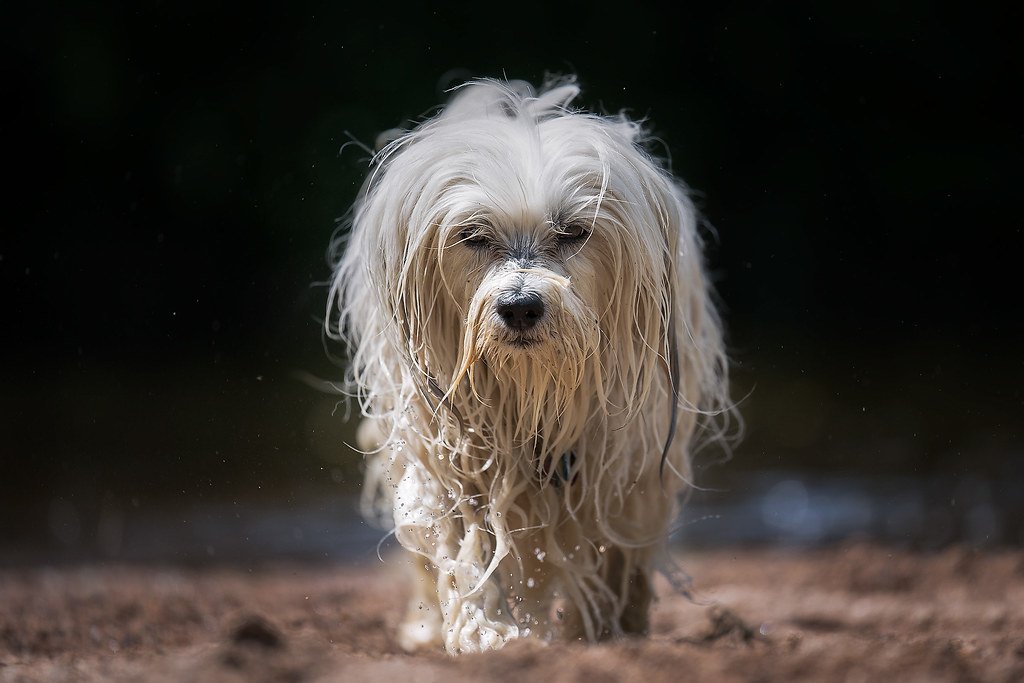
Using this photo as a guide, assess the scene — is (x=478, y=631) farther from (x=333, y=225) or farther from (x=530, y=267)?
(x=333, y=225)

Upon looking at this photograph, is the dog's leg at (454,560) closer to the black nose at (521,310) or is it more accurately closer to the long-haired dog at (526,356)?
the long-haired dog at (526,356)

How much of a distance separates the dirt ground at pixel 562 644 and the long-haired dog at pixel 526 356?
0.98 ft

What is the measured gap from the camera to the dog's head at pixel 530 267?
2.94 meters

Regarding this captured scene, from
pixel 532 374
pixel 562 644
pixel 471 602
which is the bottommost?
pixel 562 644

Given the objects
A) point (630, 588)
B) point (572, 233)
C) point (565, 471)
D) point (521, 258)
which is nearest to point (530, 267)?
point (521, 258)

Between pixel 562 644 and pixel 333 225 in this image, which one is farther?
pixel 333 225

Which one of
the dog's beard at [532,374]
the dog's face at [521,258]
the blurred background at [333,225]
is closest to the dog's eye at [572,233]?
the dog's face at [521,258]

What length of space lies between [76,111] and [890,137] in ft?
16.9

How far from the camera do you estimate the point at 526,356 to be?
2934mm

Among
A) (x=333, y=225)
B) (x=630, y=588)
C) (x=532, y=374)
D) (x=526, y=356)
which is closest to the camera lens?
(x=526, y=356)

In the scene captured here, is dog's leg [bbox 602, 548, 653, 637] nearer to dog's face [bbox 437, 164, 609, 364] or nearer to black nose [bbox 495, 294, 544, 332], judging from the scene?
dog's face [bbox 437, 164, 609, 364]

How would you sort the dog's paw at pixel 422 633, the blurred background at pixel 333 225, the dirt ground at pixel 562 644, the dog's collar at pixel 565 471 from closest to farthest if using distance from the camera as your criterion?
the dirt ground at pixel 562 644 → the dog's collar at pixel 565 471 → the dog's paw at pixel 422 633 → the blurred background at pixel 333 225

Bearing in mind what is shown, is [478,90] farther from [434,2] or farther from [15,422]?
[15,422]

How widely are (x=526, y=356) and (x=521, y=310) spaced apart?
16 centimetres
